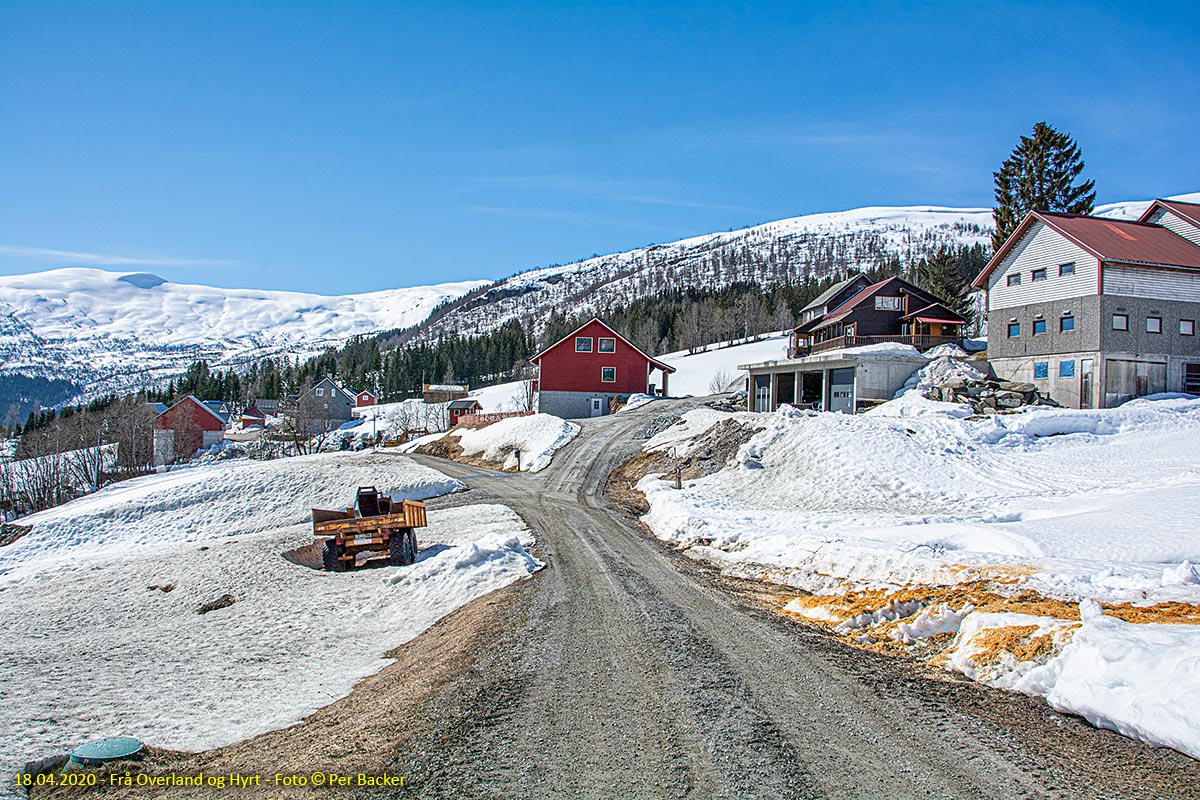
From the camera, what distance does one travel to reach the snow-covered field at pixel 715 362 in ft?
283

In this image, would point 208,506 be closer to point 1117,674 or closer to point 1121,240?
point 1117,674

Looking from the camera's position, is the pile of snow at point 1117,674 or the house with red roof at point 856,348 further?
the house with red roof at point 856,348

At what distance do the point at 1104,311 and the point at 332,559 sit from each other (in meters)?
34.6

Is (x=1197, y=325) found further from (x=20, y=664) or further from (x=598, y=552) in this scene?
(x=20, y=664)

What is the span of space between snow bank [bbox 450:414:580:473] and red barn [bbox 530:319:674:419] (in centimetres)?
927

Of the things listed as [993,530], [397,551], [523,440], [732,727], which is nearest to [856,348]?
[523,440]

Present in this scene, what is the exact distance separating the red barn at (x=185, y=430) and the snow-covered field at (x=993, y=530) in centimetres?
Answer: 6307

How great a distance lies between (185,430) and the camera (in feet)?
269

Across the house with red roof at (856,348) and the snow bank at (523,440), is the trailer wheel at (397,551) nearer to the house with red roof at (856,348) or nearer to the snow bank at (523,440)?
the snow bank at (523,440)

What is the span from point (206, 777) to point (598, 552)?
12.0 meters

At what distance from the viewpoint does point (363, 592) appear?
1522cm

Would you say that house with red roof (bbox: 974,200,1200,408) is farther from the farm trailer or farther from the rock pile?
the farm trailer

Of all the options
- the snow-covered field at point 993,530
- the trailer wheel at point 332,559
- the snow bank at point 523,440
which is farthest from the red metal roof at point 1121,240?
the trailer wheel at point 332,559

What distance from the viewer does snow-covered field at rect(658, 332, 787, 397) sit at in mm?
86375
